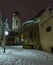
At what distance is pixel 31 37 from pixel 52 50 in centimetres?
981

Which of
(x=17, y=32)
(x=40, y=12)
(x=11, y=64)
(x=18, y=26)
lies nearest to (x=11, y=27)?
(x=18, y=26)

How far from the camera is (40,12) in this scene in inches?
1157

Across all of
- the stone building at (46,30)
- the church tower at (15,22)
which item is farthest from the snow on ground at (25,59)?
the church tower at (15,22)

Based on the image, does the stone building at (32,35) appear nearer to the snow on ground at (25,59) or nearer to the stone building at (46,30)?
the stone building at (46,30)

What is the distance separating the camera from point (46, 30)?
89.3 ft

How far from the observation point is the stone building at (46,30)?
25375 millimetres

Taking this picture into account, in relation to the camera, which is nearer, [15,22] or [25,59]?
[25,59]

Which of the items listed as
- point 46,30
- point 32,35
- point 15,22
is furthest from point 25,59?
point 15,22

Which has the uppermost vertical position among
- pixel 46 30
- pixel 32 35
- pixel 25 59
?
pixel 46 30

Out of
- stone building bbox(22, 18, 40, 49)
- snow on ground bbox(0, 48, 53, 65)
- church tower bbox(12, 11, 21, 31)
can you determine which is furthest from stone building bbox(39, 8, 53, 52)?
church tower bbox(12, 11, 21, 31)

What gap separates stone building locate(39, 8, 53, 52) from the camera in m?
25.4

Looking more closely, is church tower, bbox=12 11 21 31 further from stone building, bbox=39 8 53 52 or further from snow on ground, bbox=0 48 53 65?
snow on ground, bbox=0 48 53 65

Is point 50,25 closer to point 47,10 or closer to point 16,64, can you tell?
point 47,10

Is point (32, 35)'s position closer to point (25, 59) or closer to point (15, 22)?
point (25, 59)
